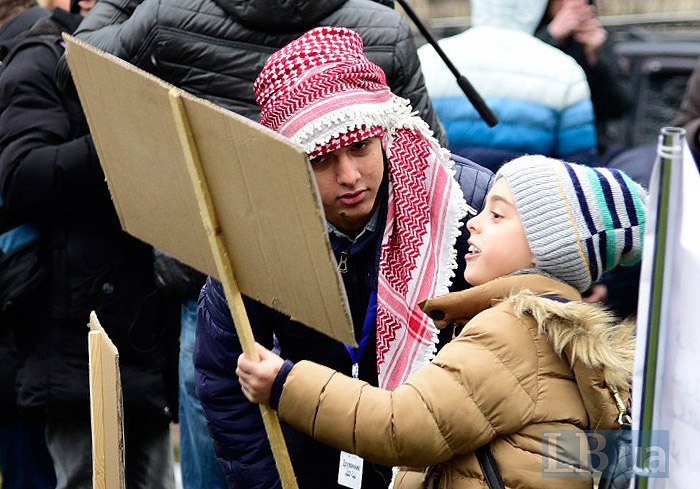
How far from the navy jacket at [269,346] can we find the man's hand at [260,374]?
0.54 m

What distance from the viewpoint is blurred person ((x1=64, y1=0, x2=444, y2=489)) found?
4043 millimetres

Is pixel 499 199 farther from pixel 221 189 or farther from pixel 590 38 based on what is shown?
pixel 590 38

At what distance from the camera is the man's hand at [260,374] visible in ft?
9.46

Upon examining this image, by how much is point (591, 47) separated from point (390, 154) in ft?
9.13

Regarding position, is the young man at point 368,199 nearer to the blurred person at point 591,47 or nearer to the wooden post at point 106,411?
the wooden post at point 106,411

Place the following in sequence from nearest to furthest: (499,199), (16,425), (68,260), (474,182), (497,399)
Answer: (497,399) → (499,199) → (474,182) → (68,260) → (16,425)

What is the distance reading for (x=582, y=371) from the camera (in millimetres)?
2768

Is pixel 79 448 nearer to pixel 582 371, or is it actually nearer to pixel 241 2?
pixel 241 2

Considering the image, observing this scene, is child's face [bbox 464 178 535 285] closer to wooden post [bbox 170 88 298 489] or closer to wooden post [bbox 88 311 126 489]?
wooden post [bbox 170 88 298 489]

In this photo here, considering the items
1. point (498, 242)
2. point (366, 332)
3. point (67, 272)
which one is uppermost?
point (498, 242)

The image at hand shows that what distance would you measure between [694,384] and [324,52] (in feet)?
4.29

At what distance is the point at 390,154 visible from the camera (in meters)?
3.42

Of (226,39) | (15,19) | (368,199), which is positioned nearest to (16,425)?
(15,19)

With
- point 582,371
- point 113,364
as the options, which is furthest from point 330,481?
point 582,371
